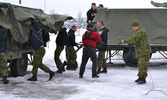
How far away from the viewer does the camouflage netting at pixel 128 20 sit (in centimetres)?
1395

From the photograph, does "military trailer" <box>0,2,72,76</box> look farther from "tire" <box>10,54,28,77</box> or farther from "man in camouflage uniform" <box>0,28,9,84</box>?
"man in camouflage uniform" <box>0,28,9,84</box>

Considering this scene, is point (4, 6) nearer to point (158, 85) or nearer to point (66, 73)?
point (66, 73)

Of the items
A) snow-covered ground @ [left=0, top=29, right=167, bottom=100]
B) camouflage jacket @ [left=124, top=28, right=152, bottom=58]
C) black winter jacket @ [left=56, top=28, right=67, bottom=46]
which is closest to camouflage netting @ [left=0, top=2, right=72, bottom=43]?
snow-covered ground @ [left=0, top=29, right=167, bottom=100]

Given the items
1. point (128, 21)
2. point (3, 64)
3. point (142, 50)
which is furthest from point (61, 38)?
point (142, 50)

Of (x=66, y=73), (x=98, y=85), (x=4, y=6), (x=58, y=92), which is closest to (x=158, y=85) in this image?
(x=98, y=85)

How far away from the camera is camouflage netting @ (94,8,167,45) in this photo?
45.8ft

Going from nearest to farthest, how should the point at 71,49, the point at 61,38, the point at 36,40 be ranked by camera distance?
the point at 36,40, the point at 61,38, the point at 71,49

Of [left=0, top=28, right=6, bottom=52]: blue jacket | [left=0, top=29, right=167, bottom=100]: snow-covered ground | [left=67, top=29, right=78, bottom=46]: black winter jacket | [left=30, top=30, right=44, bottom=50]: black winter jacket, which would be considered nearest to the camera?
[left=0, top=29, right=167, bottom=100]: snow-covered ground

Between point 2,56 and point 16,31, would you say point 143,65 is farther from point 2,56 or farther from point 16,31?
point 2,56

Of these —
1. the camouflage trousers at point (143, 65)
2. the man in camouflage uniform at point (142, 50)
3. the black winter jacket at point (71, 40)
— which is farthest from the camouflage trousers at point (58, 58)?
the camouflage trousers at point (143, 65)

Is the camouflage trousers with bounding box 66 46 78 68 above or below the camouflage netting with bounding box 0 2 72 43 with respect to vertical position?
below

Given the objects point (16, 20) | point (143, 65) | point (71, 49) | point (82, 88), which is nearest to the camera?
point (82, 88)

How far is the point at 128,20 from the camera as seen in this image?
1404cm

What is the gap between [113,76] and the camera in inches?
440
